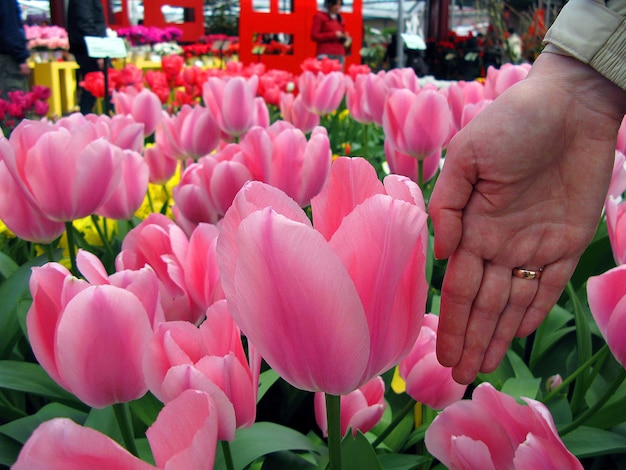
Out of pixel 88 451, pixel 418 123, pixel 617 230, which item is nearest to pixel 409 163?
pixel 418 123

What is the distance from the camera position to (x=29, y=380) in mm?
718

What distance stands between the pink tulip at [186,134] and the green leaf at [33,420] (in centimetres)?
78

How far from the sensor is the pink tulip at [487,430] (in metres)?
0.47

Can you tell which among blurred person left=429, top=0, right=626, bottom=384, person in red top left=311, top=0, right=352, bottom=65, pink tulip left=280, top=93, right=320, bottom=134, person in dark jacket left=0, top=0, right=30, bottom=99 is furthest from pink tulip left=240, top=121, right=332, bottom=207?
person in red top left=311, top=0, right=352, bottom=65

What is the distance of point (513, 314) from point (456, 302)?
81 millimetres

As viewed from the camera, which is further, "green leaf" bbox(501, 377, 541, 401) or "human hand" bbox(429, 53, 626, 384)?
"green leaf" bbox(501, 377, 541, 401)

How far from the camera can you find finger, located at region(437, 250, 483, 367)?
0.56m

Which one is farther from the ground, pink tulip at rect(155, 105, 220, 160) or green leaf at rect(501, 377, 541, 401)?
pink tulip at rect(155, 105, 220, 160)

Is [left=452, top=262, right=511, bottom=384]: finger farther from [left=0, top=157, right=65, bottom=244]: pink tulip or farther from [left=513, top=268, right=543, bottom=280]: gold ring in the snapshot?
[left=0, top=157, right=65, bottom=244]: pink tulip

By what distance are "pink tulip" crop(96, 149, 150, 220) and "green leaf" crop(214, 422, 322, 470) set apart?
1.78 ft

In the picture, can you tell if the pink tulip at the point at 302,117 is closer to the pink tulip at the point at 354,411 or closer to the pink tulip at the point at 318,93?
the pink tulip at the point at 318,93

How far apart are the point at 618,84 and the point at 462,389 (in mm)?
358

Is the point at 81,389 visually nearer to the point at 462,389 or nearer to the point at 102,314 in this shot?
the point at 102,314

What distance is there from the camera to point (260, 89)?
2.92 metres
